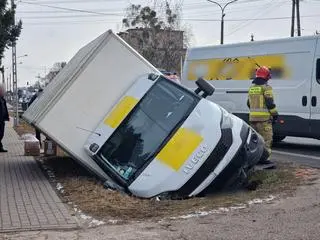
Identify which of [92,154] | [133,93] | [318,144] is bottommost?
[318,144]

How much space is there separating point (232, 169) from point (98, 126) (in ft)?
7.31

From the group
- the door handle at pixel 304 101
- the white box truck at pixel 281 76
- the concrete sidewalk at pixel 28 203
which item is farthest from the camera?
the door handle at pixel 304 101

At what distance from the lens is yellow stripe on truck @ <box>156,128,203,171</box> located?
27.3ft

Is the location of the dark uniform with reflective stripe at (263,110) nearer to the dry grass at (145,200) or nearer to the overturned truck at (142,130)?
the dry grass at (145,200)

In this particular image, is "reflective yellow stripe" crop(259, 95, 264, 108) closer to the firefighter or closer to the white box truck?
the firefighter

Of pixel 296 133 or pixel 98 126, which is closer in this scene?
pixel 98 126

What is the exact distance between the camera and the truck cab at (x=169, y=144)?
833cm

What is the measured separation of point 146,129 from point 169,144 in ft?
1.69

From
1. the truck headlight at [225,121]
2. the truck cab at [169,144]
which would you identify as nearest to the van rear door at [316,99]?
the truck cab at [169,144]

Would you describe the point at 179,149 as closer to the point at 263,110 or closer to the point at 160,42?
the point at 263,110

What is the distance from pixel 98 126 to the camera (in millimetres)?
9273

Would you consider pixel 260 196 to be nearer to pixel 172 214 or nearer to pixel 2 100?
pixel 172 214

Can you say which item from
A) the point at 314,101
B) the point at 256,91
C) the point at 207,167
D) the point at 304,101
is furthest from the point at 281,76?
the point at 207,167

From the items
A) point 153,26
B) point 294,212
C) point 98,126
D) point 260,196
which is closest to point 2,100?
point 98,126
